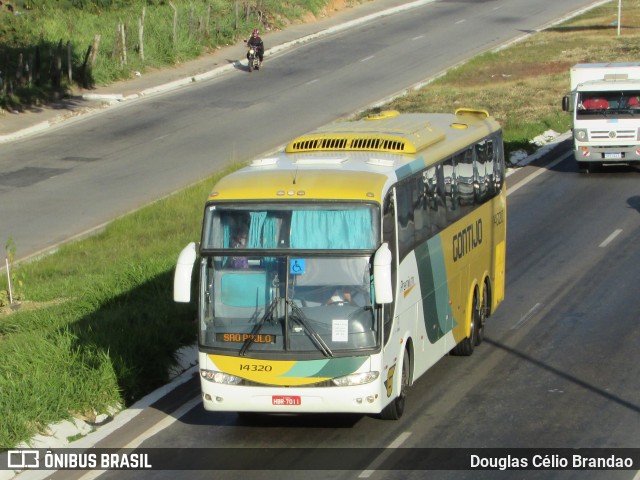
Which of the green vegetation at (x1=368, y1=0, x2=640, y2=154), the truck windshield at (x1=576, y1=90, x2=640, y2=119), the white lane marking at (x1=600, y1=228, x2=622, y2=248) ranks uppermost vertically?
the truck windshield at (x1=576, y1=90, x2=640, y2=119)

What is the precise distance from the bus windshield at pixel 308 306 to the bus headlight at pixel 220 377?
0.29m

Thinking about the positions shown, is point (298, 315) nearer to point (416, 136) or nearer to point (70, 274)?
point (416, 136)

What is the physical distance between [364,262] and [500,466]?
2457mm

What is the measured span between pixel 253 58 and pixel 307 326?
128ft

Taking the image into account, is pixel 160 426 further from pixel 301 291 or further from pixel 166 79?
pixel 166 79

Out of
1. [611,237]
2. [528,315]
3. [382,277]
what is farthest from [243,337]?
[611,237]

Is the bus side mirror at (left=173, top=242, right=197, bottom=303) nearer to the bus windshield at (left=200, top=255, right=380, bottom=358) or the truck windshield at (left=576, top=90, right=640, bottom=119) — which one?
the bus windshield at (left=200, top=255, right=380, bottom=358)

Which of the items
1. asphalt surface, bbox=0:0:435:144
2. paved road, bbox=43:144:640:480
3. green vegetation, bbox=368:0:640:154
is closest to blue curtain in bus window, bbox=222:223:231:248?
paved road, bbox=43:144:640:480

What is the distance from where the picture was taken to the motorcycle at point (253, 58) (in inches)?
2000

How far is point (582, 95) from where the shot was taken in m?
32.5

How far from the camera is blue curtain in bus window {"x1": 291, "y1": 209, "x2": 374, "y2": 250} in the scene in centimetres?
1292

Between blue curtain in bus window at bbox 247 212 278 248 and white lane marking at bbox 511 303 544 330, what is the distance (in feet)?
20.9

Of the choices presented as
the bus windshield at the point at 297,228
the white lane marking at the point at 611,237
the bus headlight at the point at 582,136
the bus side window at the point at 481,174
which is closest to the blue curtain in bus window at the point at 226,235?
the bus windshield at the point at 297,228

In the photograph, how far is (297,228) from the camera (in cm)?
1300
